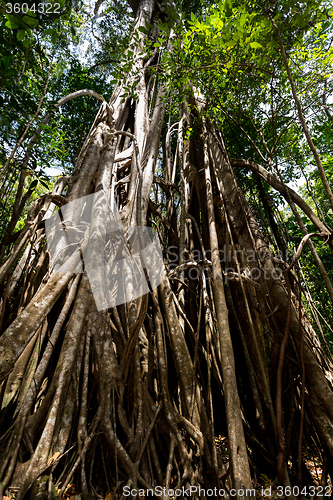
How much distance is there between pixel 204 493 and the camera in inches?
51.3

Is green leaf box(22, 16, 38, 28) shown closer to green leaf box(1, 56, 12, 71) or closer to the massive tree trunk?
green leaf box(1, 56, 12, 71)

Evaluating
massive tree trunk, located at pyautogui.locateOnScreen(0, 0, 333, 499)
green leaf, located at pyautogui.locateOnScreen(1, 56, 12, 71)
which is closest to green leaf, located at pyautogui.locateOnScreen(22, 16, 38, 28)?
green leaf, located at pyautogui.locateOnScreen(1, 56, 12, 71)

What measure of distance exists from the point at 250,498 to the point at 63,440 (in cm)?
92

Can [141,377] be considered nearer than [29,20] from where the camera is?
No

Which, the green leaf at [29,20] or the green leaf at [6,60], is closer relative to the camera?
the green leaf at [29,20]

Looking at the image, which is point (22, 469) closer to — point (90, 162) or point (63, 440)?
point (63, 440)

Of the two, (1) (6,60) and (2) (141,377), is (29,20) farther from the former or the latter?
(2) (141,377)

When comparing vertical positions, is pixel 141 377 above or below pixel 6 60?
below

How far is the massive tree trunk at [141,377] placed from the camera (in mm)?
1288

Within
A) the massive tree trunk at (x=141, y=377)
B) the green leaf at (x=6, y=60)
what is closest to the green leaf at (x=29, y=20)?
the green leaf at (x=6, y=60)

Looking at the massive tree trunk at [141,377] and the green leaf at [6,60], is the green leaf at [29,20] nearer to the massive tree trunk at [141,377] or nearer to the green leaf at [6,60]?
the green leaf at [6,60]

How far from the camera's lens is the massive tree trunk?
4.23 feet

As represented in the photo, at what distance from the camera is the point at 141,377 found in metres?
1.66

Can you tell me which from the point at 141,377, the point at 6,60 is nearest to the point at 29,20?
the point at 6,60
